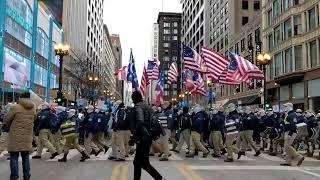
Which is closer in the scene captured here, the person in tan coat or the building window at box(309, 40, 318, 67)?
the person in tan coat

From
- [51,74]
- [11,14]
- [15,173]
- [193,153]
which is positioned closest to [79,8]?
[51,74]

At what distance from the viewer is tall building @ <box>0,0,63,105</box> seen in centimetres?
4009

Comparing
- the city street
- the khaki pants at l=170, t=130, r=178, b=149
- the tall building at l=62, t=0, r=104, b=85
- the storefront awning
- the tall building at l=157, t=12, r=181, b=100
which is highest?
the tall building at l=157, t=12, r=181, b=100

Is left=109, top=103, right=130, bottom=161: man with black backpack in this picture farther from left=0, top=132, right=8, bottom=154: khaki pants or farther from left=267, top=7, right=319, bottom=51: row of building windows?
left=267, top=7, right=319, bottom=51: row of building windows

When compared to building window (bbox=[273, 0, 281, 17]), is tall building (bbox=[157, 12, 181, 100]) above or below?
above

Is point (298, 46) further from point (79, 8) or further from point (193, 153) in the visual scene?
point (79, 8)

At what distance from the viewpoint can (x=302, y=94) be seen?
139ft

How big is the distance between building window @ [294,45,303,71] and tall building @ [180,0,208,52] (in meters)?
51.9

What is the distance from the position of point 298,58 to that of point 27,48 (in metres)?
27.5

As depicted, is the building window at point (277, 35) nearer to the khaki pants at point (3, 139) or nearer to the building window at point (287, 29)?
the building window at point (287, 29)

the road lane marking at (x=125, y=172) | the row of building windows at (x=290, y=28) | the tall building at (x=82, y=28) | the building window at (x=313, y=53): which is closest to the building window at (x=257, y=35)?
the row of building windows at (x=290, y=28)

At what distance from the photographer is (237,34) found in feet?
217

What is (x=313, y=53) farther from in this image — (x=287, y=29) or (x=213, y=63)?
(x=213, y=63)

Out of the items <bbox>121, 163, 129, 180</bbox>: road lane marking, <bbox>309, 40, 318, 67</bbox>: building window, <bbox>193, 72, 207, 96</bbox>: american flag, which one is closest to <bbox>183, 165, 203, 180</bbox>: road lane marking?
<bbox>121, 163, 129, 180</bbox>: road lane marking
